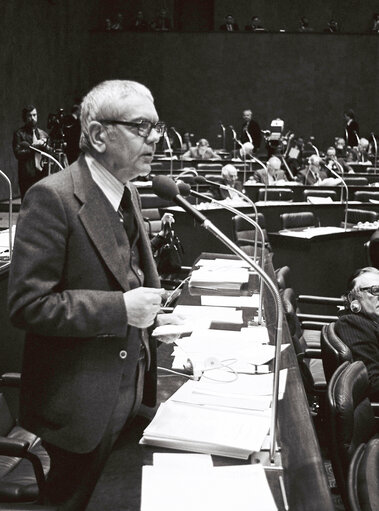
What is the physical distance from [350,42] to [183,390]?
647 inches

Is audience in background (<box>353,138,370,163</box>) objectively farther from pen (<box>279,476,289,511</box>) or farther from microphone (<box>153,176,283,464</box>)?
pen (<box>279,476,289,511</box>)

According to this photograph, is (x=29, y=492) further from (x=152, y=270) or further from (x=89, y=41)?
(x=89, y=41)

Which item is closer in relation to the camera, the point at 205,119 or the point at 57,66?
the point at 57,66

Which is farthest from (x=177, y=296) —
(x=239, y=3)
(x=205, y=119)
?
(x=239, y=3)

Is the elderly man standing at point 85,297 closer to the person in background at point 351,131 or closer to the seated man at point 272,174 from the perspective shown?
the seated man at point 272,174

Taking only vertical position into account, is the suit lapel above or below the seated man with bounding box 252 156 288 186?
above

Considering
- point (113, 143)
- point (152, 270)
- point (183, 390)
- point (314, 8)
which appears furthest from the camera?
point (314, 8)

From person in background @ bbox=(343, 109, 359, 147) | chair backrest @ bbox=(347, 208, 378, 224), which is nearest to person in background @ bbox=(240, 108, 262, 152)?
person in background @ bbox=(343, 109, 359, 147)

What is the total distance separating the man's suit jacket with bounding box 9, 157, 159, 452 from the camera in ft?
4.85

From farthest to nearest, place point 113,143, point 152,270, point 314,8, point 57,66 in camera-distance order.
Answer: point 314,8 → point 57,66 → point 152,270 → point 113,143

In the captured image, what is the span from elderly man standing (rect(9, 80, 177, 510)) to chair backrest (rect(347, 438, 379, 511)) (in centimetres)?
57

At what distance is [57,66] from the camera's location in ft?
49.6

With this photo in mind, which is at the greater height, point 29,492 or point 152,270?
point 152,270

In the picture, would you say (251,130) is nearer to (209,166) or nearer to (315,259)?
(209,166)
